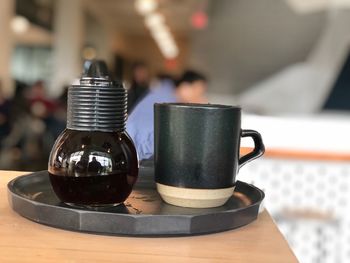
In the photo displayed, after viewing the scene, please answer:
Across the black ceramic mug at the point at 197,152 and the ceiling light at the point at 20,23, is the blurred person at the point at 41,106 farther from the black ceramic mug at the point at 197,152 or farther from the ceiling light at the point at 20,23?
the black ceramic mug at the point at 197,152

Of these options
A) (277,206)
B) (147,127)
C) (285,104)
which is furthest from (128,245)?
(285,104)

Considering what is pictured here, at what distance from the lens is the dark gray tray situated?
524 mm

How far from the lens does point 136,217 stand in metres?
0.52

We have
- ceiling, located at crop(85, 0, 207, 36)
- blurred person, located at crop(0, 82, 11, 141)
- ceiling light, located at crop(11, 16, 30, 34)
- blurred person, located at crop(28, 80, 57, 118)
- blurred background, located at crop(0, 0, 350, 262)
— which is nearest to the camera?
blurred background, located at crop(0, 0, 350, 262)

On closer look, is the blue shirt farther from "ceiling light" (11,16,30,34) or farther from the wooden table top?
"ceiling light" (11,16,30,34)

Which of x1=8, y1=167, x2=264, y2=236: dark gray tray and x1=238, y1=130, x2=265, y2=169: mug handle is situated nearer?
x1=8, y1=167, x2=264, y2=236: dark gray tray

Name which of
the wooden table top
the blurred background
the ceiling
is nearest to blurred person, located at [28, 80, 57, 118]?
the blurred background

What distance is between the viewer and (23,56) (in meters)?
12.4

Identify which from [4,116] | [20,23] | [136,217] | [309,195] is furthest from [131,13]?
[136,217]

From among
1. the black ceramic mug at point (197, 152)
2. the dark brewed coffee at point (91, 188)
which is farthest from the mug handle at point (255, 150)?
the dark brewed coffee at point (91, 188)

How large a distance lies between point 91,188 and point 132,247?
118mm

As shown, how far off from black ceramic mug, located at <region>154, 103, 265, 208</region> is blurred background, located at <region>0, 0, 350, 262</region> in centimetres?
19

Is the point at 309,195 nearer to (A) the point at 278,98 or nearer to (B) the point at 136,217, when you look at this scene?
(B) the point at 136,217

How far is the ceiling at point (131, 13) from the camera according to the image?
9789mm
